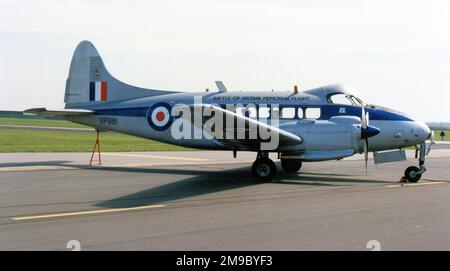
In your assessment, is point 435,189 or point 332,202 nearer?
point 332,202

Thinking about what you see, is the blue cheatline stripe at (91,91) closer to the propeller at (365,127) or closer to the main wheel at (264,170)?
the main wheel at (264,170)

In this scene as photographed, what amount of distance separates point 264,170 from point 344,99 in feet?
12.0

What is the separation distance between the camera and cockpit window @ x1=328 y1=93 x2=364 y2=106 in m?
17.4

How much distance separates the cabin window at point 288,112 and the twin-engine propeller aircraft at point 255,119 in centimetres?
3

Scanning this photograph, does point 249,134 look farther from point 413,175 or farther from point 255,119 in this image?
point 413,175

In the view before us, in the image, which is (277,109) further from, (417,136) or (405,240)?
(405,240)

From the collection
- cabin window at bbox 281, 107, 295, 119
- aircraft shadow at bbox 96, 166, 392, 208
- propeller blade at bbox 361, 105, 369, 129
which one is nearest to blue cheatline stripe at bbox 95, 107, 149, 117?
aircraft shadow at bbox 96, 166, 392, 208

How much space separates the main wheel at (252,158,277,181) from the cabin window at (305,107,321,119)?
87.5 inches

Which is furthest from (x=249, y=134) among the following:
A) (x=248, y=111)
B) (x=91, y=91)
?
(x=91, y=91)

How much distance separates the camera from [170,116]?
1938cm

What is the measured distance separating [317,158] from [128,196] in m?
6.37

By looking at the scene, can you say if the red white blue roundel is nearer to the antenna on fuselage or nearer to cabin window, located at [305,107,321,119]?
the antenna on fuselage

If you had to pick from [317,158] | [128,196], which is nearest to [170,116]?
[317,158]

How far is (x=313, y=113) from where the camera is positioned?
1756cm
